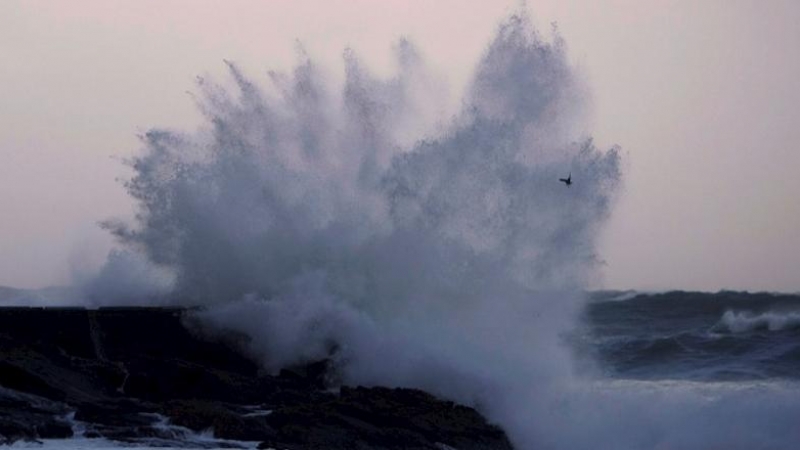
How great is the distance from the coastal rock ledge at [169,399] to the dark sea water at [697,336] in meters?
9.71

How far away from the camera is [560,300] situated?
81.0 ft

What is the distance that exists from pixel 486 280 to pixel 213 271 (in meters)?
4.28

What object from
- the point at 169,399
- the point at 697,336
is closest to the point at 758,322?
the point at 697,336

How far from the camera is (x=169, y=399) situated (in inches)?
664

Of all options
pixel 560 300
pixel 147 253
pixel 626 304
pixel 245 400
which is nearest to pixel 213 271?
pixel 147 253

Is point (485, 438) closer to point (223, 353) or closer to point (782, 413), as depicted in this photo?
point (223, 353)

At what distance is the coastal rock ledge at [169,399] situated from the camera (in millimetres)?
14398

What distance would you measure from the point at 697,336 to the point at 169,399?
66.1 ft

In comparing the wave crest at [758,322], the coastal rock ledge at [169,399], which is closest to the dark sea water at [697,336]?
the wave crest at [758,322]

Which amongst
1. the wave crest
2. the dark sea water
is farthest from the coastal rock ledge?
the wave crest

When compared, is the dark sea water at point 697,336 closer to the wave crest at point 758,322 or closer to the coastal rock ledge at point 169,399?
the wave crest at point 758,322

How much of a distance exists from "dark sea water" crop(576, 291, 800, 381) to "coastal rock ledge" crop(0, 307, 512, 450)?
31.8 ft

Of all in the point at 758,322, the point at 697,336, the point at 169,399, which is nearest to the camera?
the point at 169,399

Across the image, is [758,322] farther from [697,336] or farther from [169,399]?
[169,399]
